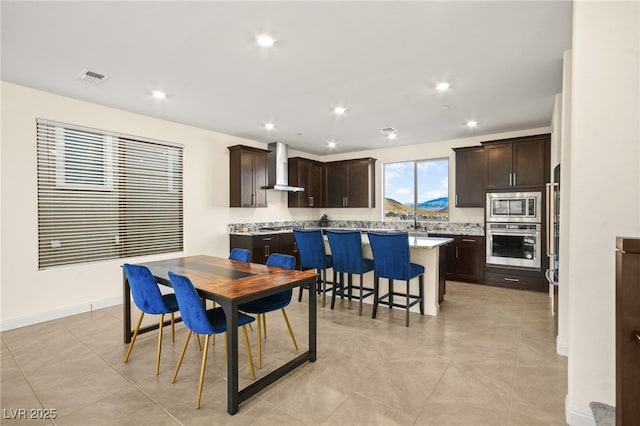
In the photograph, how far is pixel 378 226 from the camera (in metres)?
7.21

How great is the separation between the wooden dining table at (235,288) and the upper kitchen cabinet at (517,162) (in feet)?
13.7

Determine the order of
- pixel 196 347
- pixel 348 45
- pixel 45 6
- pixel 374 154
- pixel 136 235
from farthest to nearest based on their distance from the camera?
pixel 374 154 < pixel 136 235 < pixel 196 347 < pixel 348 45 < pixel 45 6

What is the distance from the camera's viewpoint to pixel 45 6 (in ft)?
7.17

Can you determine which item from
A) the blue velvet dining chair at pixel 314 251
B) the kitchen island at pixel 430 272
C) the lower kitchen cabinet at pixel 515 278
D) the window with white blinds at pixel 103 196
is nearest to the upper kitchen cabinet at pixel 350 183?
the lower kitchen cabinet at pixel 515 278

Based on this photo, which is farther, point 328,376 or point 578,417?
point 328,376

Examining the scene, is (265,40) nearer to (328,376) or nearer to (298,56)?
(298,56)

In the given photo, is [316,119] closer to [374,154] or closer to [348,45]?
[348,45]

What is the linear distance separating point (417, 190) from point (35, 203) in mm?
6188

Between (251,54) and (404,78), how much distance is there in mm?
1578

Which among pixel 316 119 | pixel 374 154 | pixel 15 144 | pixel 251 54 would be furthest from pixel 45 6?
pixel 374 154

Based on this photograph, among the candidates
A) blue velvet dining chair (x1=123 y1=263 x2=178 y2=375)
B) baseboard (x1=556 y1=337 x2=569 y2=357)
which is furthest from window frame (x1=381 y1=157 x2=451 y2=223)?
blue velvet dining chair (x1=123 y1=263 x2=178 y2=375)

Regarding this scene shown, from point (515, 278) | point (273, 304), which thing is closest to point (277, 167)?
point (273, 304)

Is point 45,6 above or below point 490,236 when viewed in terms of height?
A: above

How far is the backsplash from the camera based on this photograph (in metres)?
6.03
